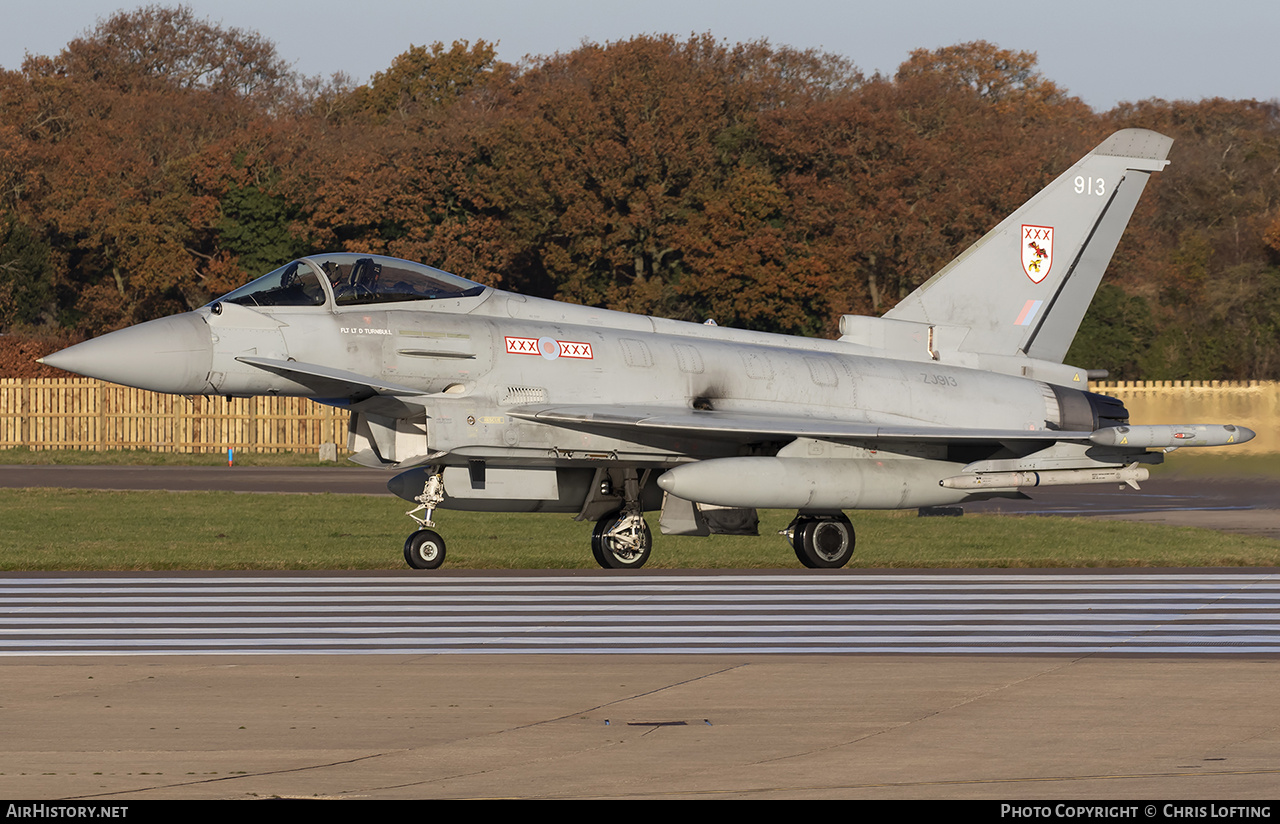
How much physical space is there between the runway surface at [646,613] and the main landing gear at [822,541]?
1.05 m

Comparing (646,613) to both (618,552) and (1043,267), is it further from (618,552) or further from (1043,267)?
(1043,267)

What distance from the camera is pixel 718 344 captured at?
17391mm

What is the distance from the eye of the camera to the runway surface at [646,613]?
35.0 feet

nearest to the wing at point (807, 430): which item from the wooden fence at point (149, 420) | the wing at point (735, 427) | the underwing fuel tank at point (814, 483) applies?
the wing at point (735, 427)

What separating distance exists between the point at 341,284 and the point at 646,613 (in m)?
5.39

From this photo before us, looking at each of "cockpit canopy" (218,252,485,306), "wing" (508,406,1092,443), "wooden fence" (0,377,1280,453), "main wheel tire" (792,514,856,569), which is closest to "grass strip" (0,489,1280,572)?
"main wheel tire" (792,514,856,569)

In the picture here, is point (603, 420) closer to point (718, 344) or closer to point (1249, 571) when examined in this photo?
point (718, 344)

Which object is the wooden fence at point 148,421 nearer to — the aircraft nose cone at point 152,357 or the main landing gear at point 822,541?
the main landing gear at point 822,541

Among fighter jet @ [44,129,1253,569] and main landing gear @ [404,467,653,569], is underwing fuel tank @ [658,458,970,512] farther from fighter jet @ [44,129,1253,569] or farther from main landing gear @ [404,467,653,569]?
main landing gear @ [404,467,653,569]

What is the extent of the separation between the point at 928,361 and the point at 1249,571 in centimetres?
439

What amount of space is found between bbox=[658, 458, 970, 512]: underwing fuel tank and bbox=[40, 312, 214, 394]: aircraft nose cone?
4783 mm

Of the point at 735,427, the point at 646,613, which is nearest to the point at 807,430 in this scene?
the point at 735,427

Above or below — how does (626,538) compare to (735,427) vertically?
below

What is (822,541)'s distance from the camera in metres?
16.9
